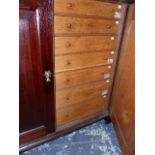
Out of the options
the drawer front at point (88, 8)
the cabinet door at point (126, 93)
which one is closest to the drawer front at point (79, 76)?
the cabinet door at point (126, 93)

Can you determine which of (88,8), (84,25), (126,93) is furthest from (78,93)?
(88,8)

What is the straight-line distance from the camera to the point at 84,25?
1.33m

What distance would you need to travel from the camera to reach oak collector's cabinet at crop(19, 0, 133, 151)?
1138 millimetres

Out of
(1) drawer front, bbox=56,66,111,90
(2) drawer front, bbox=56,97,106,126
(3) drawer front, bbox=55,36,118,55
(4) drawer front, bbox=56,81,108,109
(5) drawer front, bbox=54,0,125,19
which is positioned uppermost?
(5) drawer front, bbox=54,0,125,19

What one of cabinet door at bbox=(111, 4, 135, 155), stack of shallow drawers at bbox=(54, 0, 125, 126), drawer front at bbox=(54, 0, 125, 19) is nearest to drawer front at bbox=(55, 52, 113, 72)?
stack of shallow drawers at bbox=(54, 0, 125, 126)

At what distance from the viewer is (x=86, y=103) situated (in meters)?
1.70

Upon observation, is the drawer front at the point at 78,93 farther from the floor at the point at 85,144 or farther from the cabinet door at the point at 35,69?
the floor at the point at 85,144

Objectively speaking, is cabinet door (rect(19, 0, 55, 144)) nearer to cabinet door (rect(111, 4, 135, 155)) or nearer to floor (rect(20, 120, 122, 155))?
floor (rect(20, 120, 122, 155))

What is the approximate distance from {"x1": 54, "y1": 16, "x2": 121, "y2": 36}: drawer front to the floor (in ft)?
3.34

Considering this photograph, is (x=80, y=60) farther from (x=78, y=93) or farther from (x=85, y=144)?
(x=85, y=144)

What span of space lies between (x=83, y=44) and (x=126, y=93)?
0.55 metres
